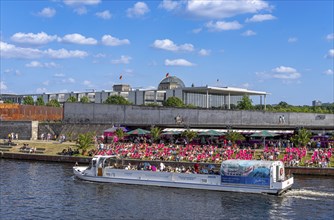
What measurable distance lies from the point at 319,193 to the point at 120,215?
1867 cm

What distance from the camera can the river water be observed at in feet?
116

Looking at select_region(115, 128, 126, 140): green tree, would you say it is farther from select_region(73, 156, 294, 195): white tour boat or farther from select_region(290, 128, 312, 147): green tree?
select_region(290, 128, 312, 147): green tree

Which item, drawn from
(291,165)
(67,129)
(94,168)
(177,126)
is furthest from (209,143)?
(67,129)

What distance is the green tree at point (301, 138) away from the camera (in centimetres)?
6319

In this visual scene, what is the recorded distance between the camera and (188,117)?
267ft

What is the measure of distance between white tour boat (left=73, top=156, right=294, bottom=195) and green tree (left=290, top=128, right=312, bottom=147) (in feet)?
63.8

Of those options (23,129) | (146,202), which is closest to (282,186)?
(146,202)

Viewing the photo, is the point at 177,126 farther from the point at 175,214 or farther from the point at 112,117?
the point at 175,214

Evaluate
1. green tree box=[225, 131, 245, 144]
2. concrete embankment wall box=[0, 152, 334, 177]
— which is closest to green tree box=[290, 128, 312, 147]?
green tree box=[225, 131, 245, 144]

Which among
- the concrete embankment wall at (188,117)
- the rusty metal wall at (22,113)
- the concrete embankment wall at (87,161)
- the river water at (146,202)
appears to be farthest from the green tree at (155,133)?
the rusty metal wall at (22,113)

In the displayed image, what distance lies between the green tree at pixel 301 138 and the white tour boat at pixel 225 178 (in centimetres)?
1944

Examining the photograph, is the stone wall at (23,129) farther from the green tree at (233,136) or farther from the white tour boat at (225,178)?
the white tour boat at (225,178)

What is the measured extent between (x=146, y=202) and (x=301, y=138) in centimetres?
3129

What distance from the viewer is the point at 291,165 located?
54.4m
